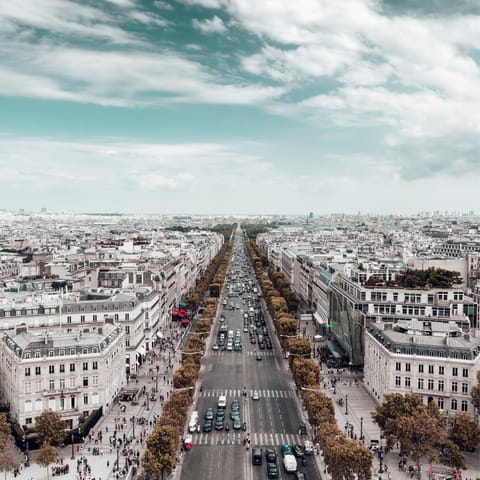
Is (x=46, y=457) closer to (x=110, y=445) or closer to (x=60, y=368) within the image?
(x=110, y=445)

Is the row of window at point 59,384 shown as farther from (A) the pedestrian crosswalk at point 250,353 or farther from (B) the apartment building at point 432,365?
(B) the apartment building at point 432,365

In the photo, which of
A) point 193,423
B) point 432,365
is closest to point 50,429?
point 193,423

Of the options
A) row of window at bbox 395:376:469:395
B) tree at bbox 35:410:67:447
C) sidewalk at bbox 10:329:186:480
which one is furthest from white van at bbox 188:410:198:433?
row of window at bbox 395:376:469:395

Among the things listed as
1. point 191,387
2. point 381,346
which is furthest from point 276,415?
point 381,346

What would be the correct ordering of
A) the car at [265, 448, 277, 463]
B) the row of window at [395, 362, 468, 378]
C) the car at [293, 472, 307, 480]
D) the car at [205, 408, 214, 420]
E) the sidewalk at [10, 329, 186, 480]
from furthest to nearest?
the car at [205, 408, 214, 420] → the row of window at [395, 362, 468, 378] → the car at [265, 448, 277, 463] → the sidewalk at [10, 329, 186, 480] → the car at [293, 472, 307, 480]

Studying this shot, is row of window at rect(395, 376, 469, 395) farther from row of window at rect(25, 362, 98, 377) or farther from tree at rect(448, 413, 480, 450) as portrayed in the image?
row of window at rect(25, 362, 98, 377)

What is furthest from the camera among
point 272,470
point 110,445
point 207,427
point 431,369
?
point 431,369

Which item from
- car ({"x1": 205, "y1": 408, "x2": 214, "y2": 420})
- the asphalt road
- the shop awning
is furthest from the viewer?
the shop awning
